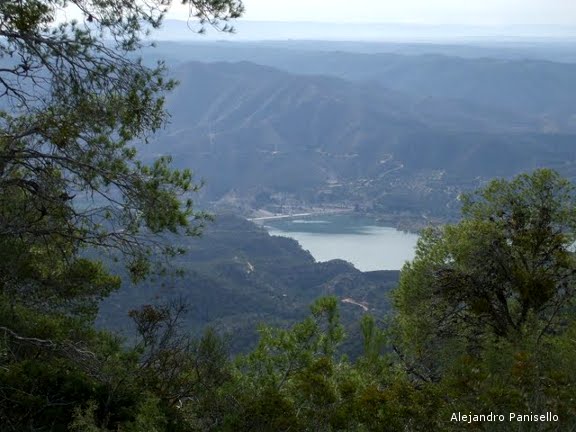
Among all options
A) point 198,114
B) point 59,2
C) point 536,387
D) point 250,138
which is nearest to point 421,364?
point 536,387

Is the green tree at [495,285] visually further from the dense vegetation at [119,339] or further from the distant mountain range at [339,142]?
the distant mountain range at [339,142]

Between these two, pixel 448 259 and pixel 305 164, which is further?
pixel 305 164

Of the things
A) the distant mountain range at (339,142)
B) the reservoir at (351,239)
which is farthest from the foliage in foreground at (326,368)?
the distant mountain range at (339,142)

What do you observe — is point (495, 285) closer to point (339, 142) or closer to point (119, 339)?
point (119, 339)

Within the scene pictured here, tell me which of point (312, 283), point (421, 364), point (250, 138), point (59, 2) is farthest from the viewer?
point (250, 138)

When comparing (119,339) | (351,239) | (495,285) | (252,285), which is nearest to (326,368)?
(119,339)

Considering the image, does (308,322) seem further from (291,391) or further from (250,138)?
(250,138)

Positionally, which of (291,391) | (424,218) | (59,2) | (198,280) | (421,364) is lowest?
(424,218)

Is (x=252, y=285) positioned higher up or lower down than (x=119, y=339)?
lower down
